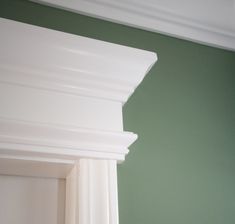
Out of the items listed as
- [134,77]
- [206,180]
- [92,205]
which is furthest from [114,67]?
[206,180]

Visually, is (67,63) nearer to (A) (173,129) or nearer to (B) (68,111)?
(B) (68,111)

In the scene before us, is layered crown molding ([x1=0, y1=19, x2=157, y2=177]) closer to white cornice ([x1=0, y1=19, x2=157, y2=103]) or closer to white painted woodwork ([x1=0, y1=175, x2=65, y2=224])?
white cornice ([x1=0, y1=19, x2=157, y2=103])

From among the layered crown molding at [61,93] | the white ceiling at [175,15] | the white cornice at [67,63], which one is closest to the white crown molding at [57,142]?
the layered crown molding at [61,93]

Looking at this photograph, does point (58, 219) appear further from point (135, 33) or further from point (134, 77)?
point (135, 33)

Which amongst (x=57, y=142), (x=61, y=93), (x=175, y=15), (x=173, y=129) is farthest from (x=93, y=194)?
(x=175, y=15)

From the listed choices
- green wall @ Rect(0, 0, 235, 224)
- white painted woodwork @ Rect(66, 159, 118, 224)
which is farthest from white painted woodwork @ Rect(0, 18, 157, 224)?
green wall @ Rect(0, 0, 235, 224)

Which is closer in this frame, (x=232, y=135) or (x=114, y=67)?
(x=114, y=67)

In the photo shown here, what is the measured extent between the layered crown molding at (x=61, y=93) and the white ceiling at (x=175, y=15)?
0.88 feet

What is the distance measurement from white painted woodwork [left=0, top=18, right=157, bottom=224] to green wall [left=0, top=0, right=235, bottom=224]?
0.12m

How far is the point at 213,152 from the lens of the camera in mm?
1112

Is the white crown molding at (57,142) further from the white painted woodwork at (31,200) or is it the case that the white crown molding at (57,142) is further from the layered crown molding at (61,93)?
the white painted woodwork at (31,200)

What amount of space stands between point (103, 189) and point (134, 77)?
301mm

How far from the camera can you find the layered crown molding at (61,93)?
0.80 meters

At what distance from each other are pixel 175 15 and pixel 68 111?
Result: 1.89 ft
